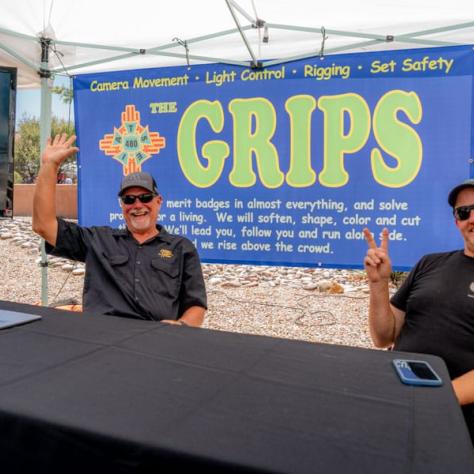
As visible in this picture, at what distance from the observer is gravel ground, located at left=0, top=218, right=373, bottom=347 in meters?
4.63

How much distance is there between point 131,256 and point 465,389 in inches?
57.4

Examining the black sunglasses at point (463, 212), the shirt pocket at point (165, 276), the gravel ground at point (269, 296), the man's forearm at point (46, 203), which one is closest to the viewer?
the black sunglasses at point (463, 212)

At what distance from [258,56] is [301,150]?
65 centimetres

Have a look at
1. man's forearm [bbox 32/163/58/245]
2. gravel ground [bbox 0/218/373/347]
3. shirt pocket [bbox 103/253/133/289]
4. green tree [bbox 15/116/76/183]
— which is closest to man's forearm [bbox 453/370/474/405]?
shirt pocket [bbox 103/253/133/289]

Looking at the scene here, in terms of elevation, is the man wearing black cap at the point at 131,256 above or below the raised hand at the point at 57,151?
below

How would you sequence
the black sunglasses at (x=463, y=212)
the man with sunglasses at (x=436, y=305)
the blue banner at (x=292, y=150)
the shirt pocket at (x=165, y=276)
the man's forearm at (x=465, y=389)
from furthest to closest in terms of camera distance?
the blue banner at (x=292, y=150), the shirt pocket at (x=165, y=276), the black sunglasses at (x=463, y=212), the man with sunglasses at (x=436, y=305), the man's forearm at (x=465, y=389)

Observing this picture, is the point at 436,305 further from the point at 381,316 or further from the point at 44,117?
the point at 44,117

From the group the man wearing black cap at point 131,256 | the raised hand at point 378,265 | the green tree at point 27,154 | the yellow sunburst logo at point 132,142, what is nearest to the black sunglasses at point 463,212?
the raised hand at point 378,265

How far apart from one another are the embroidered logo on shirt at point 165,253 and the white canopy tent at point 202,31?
4.36 ft

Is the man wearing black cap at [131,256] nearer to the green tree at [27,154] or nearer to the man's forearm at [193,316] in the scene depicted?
the man's forearm at [193,316]

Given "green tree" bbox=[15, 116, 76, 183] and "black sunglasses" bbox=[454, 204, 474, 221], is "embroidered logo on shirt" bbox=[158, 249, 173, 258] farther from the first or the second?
"green tree" bbox=[15, 116, 76, 183]

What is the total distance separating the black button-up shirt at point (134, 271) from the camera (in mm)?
2100

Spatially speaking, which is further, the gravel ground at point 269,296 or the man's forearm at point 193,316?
the gravel ground at point 269,296

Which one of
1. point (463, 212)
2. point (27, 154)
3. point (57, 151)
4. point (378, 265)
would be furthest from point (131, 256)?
point (27, 154)
